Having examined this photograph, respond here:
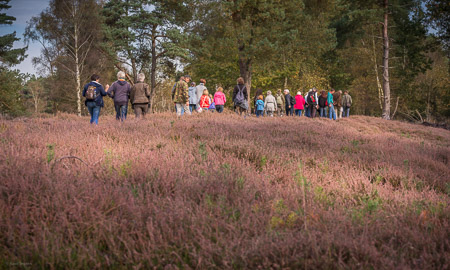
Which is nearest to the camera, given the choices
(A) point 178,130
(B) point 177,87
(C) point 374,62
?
(A) point 178,130

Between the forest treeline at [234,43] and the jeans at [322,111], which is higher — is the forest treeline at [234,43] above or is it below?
above

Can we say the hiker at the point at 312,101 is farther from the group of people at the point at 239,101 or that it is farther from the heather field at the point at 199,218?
the heather field at the point at 199,218

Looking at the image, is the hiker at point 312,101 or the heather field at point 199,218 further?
the hiker at point 312,101

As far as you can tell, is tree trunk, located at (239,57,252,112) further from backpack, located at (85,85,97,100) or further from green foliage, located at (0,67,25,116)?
green foliage, located at (0,67,25,116)

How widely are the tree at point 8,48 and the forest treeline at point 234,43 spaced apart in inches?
2.3

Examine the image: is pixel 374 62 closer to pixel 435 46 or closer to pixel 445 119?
pixel 445 119

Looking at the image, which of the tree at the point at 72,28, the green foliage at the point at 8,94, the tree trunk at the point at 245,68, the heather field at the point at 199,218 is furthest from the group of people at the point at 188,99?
the tree at the point at 72,28

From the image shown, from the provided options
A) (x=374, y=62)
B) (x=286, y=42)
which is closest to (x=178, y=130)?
(x=286, y=42)

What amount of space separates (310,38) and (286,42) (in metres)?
3.04

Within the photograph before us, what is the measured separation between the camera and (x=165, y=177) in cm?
326

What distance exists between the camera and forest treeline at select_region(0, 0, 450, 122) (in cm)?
2155

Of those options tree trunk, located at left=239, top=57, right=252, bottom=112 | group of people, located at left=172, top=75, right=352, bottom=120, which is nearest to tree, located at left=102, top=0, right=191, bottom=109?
tree trunk, located at left=239, top=57, right=252, bottom=112

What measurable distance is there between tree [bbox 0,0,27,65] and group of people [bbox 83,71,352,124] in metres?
11.0

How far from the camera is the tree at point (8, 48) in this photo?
19.0 meters
